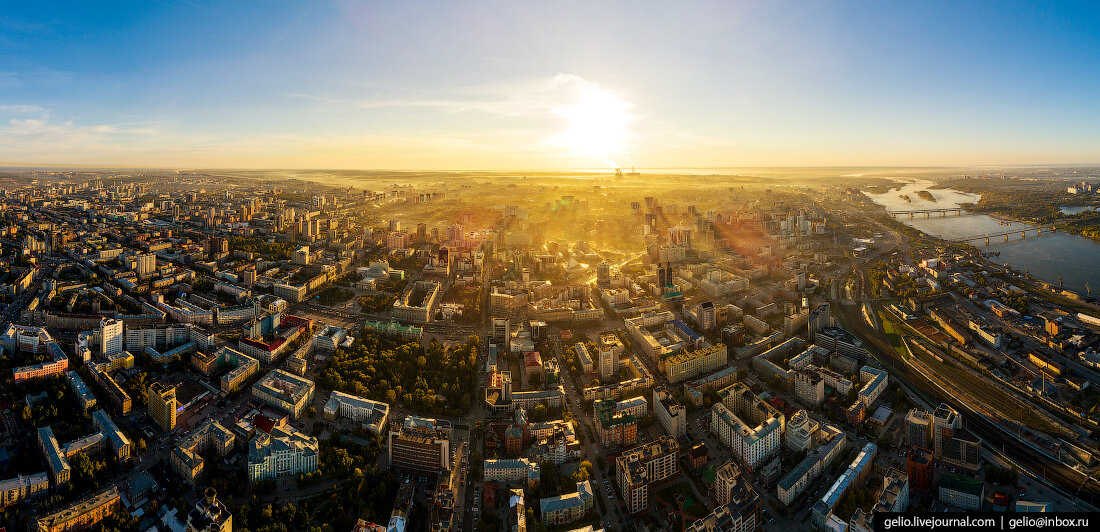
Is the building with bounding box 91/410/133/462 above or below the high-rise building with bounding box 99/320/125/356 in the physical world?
below

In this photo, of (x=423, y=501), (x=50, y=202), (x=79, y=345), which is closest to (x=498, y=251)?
(x=79, y=345)

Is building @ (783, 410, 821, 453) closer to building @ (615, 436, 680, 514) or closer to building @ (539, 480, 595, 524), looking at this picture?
building @ (615, 436, 680, 514)

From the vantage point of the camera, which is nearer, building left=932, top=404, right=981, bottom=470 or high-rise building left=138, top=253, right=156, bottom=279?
building left=932, top=404, right=981, bottom=470

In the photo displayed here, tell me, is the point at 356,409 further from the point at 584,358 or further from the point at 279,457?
the point at 584,358

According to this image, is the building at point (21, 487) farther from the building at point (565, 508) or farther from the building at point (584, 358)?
the building at point (584, 358)

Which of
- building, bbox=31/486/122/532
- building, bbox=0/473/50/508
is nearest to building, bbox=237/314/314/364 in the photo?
building, bbox=0/473/50/508

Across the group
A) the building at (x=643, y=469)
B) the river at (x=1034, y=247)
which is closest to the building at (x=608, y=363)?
the building at (x=643, y=469)
